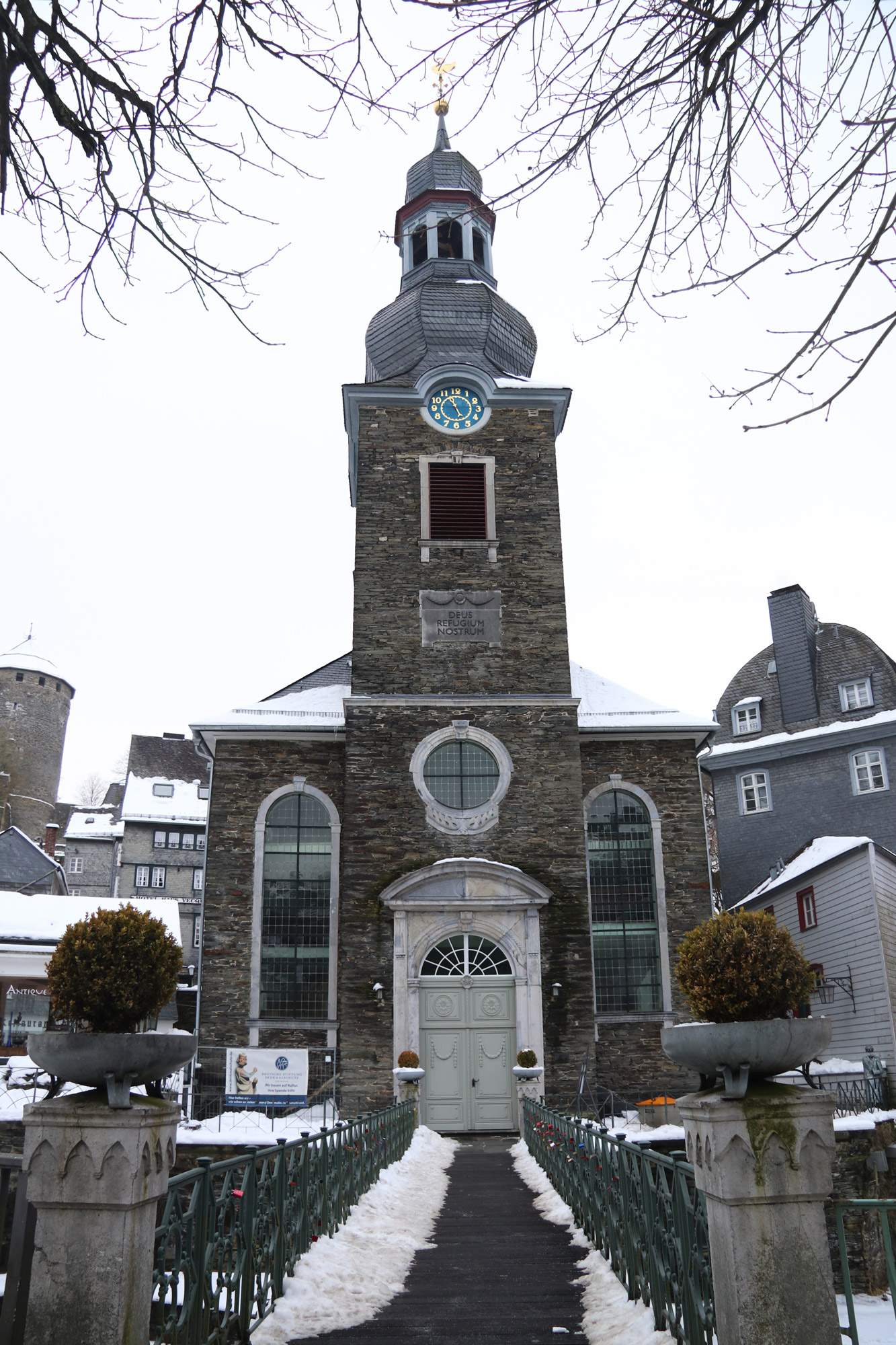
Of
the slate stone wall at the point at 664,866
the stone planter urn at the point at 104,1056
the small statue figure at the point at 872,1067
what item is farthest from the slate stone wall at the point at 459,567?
the stone planter urn at the point at 104,1056

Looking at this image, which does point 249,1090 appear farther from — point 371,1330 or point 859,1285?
point 371,1330

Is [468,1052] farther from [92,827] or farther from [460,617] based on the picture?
[92,827]

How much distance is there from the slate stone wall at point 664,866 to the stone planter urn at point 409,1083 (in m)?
3.33

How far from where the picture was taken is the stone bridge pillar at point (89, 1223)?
14.7ft

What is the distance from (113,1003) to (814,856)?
2129 centimetres

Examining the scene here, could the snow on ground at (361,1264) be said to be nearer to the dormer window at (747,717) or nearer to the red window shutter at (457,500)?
the red window shutter at (457,500)

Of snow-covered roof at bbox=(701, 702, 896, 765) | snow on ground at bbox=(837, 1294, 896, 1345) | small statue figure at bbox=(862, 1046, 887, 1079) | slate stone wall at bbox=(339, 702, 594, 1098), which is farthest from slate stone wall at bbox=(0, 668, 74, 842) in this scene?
snow on ground at bbox=(837, 1294, 896, 1345)

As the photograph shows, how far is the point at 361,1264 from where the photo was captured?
767cm

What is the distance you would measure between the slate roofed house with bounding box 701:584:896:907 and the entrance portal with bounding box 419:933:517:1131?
1246cm

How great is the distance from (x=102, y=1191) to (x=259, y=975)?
15805 millimetres

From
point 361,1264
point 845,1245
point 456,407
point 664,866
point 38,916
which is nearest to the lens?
point 845,1245

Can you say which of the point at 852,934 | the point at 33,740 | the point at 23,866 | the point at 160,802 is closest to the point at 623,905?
the point at 852,934

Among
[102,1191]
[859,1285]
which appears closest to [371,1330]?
[102,1191]

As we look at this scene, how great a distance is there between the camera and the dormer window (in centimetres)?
3117
